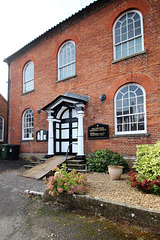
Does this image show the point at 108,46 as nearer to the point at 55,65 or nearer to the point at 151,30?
the point at 151,30

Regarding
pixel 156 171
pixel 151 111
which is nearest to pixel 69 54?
pixel 151 111

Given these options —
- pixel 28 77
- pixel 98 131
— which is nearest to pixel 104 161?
pixel 98 131

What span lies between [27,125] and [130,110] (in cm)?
752

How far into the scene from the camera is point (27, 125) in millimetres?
11711

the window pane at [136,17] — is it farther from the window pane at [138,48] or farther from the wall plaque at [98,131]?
the wall plaque at [98,131]

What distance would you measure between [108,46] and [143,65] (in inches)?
84.1

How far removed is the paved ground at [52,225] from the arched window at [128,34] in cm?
686

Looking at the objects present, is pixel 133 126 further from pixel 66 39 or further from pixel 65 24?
pixel 65 24

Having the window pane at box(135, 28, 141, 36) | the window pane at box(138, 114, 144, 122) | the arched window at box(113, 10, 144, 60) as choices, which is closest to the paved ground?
the window pane at box(138, 114, 144, 122)

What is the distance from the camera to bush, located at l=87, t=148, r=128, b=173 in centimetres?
659

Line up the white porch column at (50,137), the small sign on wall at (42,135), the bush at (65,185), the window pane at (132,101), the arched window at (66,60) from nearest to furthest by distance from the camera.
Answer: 1. the bush at (65,185)
2. the window pane at (132,101)
3. the white porch column at (50,137)
4. the arched window at (66,60)
5. the small sign on wall at (42,135)

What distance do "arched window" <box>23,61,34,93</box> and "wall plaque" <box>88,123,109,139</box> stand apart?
6.05 metres

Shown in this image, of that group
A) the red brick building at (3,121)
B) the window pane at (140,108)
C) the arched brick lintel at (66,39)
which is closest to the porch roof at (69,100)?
the window pane at (140,108)

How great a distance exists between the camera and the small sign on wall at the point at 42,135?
10.1 meters
